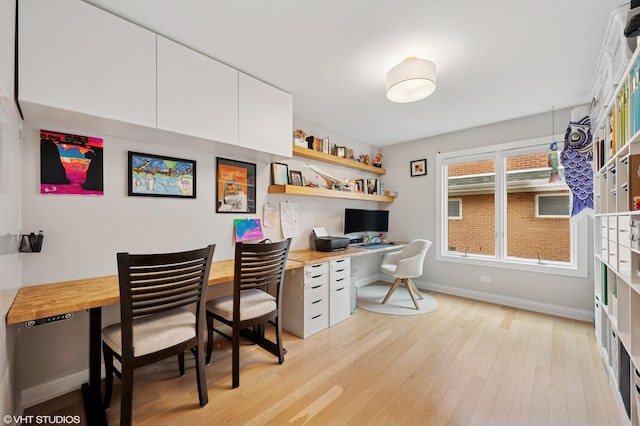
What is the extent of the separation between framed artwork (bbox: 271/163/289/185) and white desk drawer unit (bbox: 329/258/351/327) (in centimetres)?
107

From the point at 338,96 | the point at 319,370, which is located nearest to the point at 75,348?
the point at 319,370

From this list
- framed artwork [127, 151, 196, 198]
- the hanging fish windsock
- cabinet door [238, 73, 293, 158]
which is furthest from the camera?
the hanging fish windsock

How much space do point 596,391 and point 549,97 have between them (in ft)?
8.72

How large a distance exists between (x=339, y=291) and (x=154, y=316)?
5.88ft

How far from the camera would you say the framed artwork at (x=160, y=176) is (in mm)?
2068

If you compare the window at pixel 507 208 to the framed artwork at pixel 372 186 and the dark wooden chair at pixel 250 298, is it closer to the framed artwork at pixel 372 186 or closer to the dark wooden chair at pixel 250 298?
the framed artwork at pixel 372 186

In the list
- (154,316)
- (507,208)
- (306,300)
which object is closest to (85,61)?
(154,316)

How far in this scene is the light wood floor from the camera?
159 cm

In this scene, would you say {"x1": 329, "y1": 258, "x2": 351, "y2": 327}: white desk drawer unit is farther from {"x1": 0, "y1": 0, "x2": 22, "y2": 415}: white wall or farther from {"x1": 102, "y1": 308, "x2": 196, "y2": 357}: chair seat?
{"x1": 0, "y1": 0, "x2": 22, "y2": 415}: white wall

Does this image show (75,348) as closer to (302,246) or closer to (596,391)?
(302,246)

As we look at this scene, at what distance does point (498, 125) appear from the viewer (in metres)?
3.59

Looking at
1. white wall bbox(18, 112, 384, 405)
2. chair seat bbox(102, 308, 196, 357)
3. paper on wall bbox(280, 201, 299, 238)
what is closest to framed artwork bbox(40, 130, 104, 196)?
white wall bbox(18, 112, 384, 405)

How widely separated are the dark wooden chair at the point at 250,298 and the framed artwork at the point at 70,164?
3.77 feet

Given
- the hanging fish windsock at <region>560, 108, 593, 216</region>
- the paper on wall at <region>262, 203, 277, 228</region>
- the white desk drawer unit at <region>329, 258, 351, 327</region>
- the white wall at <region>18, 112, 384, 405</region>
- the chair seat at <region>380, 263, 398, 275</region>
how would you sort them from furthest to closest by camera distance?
the chair seat at <region>380, 263, 398, 275</region>
the paper on wall at <region>262, 203, 277, 228</region>
the white desk drawer unit at <region>329, 258, 351, 327</region>
the hanging fish windsock at <region>560, 108, 593, 216</region>
the white wall at <region>18, 112, 384, 405</region>
